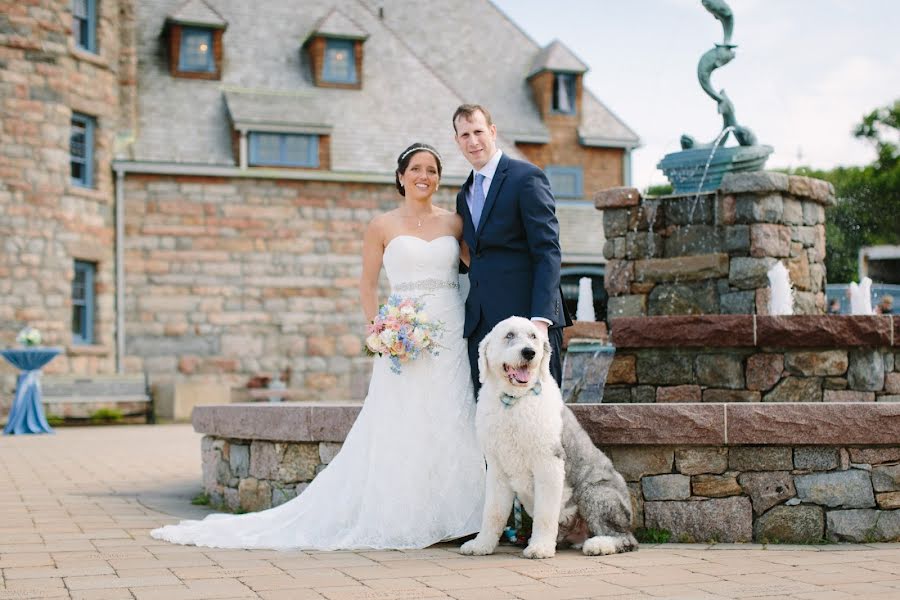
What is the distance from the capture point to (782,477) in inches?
232

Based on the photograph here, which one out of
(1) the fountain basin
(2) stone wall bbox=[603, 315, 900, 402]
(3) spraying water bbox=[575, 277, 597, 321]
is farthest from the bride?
(3) spraying water bbox=[575, 277, 597, 321]

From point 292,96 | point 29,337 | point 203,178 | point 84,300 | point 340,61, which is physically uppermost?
point 340,61

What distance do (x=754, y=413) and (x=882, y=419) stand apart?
2.16 ft

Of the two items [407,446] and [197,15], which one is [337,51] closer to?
[197,15]

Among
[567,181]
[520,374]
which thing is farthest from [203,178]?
[520,374]

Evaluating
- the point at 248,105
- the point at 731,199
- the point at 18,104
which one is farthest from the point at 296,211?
the point at 731,199

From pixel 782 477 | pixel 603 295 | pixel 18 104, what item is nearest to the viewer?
pixel 782 477

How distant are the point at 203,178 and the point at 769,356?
14.8 metres

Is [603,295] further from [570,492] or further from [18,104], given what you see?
[570,492]

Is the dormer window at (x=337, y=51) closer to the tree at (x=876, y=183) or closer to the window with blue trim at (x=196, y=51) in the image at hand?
the window with blue trim at (x=196, y=51)

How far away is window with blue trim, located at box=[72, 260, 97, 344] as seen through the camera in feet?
65.4

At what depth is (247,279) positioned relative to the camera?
21.0 m

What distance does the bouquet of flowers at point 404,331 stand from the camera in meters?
6.02

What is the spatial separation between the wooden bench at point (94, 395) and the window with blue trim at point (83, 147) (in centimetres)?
362
